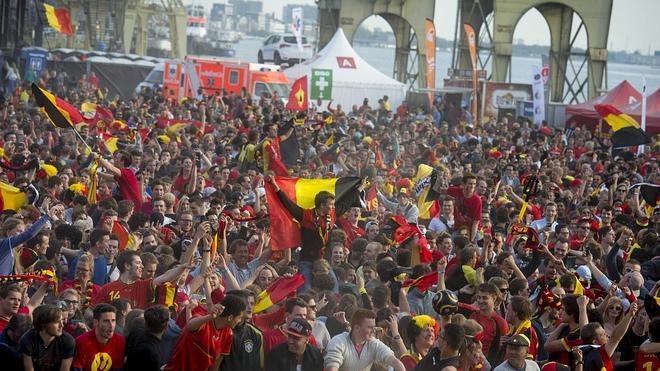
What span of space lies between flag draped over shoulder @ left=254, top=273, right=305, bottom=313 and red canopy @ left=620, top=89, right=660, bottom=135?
24675mm

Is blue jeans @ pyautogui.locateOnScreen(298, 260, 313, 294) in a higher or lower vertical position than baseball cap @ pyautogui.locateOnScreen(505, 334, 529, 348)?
lower

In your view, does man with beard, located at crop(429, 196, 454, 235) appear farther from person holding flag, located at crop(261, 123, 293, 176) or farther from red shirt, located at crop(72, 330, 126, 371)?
red shirt, located at crop(72, 330, 126, 371)

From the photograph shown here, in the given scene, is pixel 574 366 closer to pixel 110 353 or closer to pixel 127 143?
pixel 110 353

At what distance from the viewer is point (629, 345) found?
9656mm

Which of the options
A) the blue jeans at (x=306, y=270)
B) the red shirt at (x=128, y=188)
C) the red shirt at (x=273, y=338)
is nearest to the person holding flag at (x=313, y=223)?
the blue jeans at (x=306, y=270)

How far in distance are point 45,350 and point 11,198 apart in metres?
5.99

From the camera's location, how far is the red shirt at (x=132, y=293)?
9.56 metres

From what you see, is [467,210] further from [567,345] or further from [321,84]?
[321,84]

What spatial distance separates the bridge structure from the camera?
43438 millimetres

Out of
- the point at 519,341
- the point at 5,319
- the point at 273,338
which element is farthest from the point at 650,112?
the point at 5,319

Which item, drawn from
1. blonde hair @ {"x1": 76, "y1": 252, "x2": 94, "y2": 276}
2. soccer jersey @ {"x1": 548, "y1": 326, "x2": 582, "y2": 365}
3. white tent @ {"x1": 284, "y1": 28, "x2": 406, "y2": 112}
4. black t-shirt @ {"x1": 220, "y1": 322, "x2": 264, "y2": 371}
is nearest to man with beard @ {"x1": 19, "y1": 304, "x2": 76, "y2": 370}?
black t-shirt @ {"x1": 220, "y1": 322, "x2": 264, "y2": 371}

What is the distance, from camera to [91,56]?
47.6m

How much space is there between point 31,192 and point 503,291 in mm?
5783

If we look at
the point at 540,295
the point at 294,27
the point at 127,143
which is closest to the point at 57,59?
the point at 294,27
